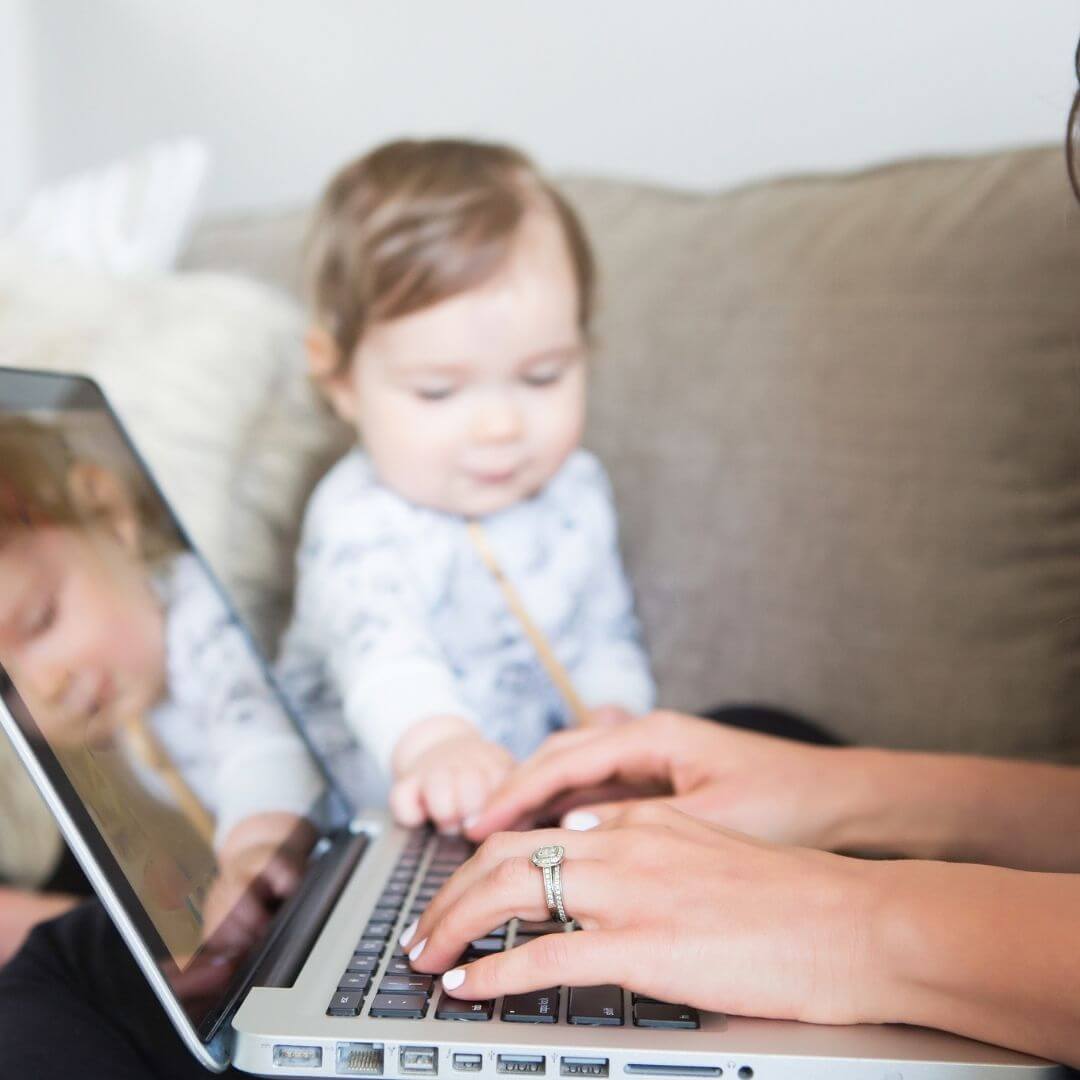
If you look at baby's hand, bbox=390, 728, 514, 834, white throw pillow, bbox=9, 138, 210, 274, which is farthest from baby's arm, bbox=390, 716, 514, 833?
white throw pillow, bbox=9, 138, 210, 274

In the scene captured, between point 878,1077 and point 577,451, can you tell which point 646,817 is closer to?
point 878,1077

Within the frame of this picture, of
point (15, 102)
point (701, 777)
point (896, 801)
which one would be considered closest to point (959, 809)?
point (896, 801)

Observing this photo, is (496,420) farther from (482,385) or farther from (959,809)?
(959,809)

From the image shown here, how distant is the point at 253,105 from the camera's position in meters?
1.59

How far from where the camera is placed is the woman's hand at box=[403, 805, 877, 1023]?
0.52 metres

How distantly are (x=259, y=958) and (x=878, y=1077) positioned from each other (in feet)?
1.13

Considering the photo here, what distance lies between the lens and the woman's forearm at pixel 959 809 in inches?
26.0

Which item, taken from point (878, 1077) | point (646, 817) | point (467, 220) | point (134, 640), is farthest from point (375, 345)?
point (878, 1077)

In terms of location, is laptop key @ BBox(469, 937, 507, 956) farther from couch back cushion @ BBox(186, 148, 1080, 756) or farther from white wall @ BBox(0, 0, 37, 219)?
white wall @ BBox(0, 0, 37, 219)

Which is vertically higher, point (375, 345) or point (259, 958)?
point (375, 345)

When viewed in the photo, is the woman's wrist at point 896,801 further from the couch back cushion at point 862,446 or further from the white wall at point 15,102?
the white wall at point 15,102

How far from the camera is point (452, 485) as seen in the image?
982 mm

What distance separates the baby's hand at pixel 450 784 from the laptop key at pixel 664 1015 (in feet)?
0.79

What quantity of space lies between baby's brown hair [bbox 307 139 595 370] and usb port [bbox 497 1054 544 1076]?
615mm
